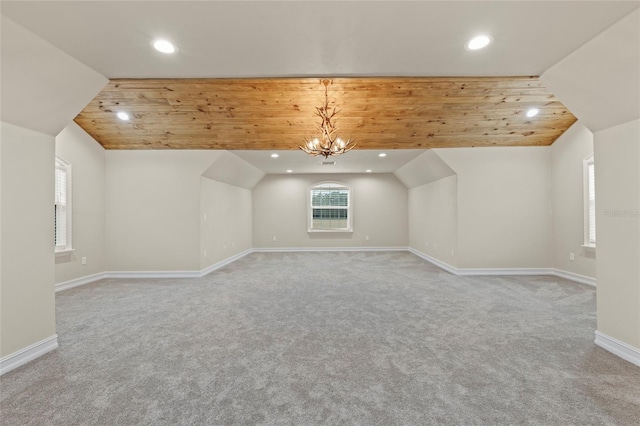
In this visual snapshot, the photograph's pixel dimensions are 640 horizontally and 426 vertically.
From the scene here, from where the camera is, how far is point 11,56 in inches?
73.0

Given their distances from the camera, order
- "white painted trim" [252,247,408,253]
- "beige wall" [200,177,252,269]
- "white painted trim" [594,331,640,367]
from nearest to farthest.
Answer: "white painted trim" [594,331,640,367] → "beige wall" [200,177,252,269] → "white painted trim" [252,247,408,253]

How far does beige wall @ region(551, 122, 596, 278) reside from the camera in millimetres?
4621

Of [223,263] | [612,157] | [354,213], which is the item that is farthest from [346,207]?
[612,157]

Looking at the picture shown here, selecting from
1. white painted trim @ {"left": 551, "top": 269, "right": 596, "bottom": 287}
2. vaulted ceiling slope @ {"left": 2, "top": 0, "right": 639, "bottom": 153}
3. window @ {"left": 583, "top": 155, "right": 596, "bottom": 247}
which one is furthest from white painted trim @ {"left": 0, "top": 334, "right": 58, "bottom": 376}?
window @ {"left": 583, "top": 155, "right": 596, "bottom": 247}

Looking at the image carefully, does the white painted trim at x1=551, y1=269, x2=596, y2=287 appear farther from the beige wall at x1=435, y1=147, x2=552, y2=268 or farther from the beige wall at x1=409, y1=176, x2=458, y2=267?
the beige wall at x1=409, y1=176, x2=458, y2=267

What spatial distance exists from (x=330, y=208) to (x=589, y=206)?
6248 mm

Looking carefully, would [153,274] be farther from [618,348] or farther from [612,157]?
[612,157]

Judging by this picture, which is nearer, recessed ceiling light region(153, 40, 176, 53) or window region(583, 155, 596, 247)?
recessed ceiling light region(153, 40, 176, 53)

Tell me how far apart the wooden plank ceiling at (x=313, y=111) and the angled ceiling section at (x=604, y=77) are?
130 cm

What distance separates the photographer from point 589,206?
4.62 metres

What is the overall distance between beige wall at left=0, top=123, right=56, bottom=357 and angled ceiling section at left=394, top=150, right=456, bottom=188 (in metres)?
5.76

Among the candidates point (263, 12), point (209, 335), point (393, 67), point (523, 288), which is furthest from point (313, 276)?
point (263, 12)

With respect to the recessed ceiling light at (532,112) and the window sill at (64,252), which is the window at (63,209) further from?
the recessed ceiling light at (532,112)

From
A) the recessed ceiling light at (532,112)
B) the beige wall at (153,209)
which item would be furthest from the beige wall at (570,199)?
the beige wall at (153,209)
